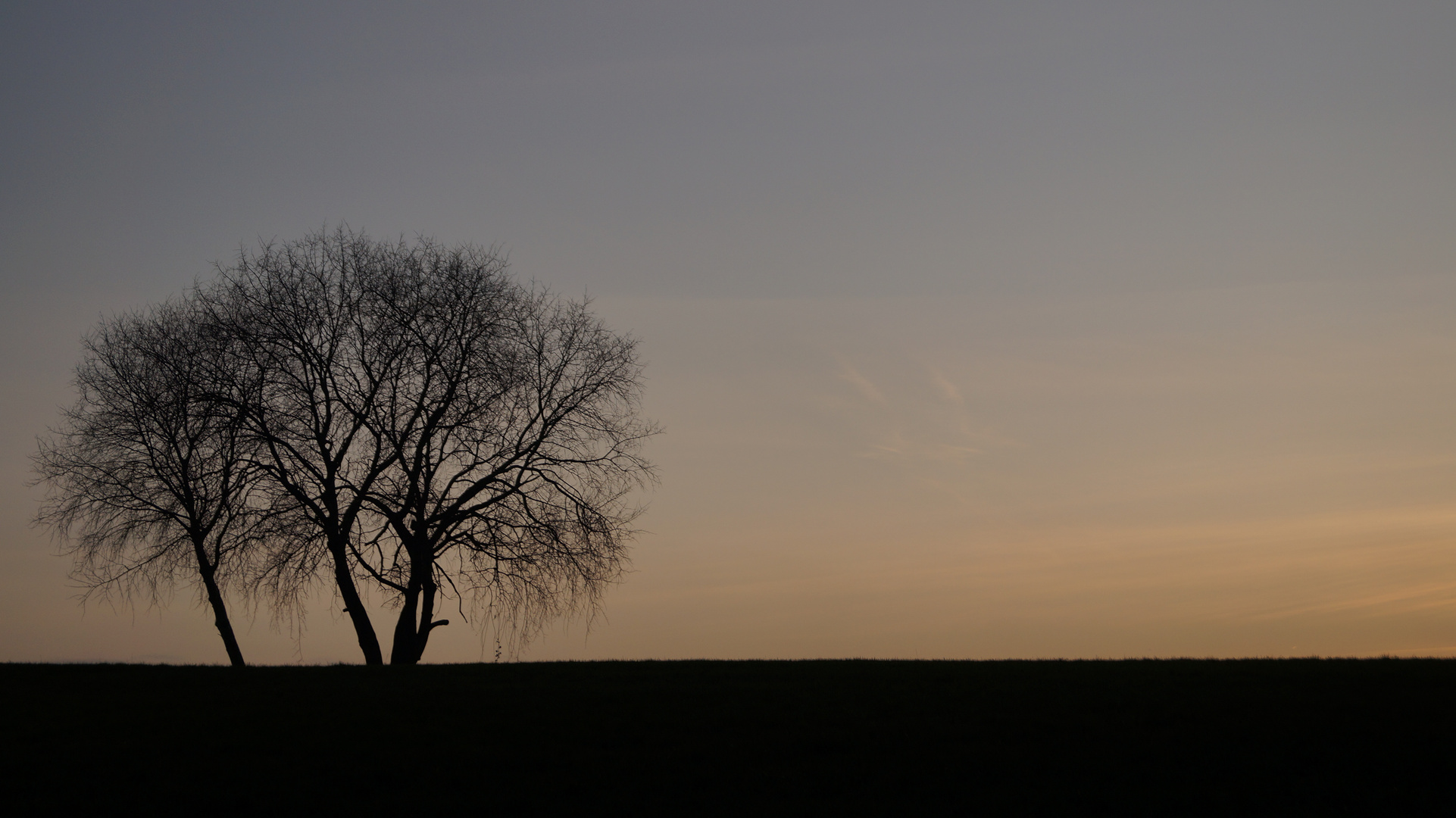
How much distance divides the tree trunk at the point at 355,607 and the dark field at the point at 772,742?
4.40m

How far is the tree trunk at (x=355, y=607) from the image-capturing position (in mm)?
24500

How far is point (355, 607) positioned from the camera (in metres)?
25.5

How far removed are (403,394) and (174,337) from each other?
6.12 metres

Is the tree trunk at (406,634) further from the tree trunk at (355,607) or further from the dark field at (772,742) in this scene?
the dark field at (772,742)

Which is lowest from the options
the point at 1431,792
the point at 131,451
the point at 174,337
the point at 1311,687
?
the point at 1431,792

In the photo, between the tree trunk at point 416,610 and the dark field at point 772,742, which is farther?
the tree trunk at point 416,610

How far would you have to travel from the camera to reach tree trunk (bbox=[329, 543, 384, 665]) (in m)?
24.5

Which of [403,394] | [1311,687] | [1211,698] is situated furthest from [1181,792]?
[403,394]

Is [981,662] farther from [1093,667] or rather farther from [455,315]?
[455,315]

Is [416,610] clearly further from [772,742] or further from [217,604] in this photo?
[772,742]

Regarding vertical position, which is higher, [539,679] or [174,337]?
[174,337]

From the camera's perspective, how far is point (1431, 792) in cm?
1238

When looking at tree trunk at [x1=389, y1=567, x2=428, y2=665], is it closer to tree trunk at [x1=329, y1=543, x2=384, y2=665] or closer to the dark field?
tree trunk at [x1=329, y1=543, x2=384, y2=665]

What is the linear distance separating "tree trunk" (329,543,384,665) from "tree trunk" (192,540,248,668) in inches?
107
